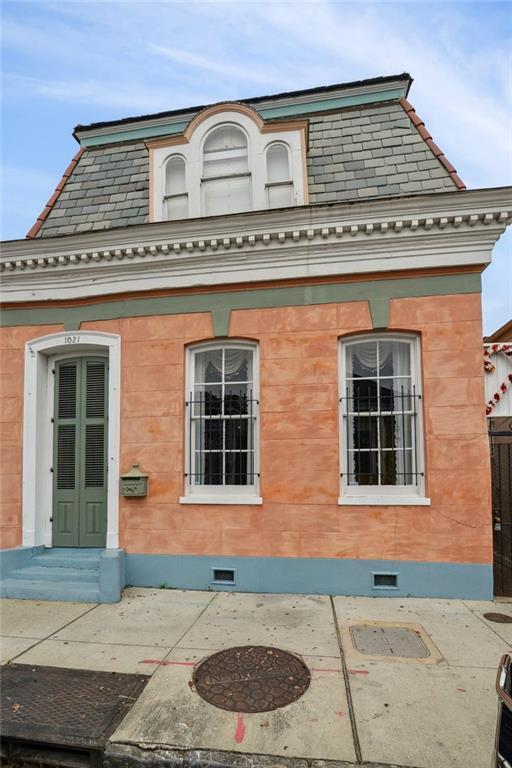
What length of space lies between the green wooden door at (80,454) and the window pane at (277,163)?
3.74 m

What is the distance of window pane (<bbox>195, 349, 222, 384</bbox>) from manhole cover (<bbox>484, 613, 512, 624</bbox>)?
14.4 ft

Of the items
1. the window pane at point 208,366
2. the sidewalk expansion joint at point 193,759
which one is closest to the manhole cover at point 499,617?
the sidewalk expansion joint at point 193,759

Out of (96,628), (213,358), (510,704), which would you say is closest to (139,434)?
(213,358)

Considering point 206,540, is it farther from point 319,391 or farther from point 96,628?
point 319,391

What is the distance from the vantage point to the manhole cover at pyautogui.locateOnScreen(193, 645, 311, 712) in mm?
3641

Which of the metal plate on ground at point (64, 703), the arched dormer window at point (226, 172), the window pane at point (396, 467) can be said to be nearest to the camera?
the metal plate on ground at point (64, 703)

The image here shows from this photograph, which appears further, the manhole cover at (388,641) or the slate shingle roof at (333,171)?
the slate shingle roof at (333,171)

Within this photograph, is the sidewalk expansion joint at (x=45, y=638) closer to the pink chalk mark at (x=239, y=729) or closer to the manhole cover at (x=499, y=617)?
the pink chalk mark at (x=239, y=729)

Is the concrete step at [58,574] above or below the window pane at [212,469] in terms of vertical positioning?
below

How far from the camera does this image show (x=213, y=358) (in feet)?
22.2

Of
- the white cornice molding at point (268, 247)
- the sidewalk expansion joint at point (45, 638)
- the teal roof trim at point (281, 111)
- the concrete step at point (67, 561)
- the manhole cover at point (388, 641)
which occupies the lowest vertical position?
the sidewalk expansion joint at point (45, 638)

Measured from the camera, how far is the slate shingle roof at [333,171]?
254 inches

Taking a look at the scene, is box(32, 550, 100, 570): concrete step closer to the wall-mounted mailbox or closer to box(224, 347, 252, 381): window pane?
the wall-mounted mailbox

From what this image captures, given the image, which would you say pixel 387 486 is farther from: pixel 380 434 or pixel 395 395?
pixel 395 395
